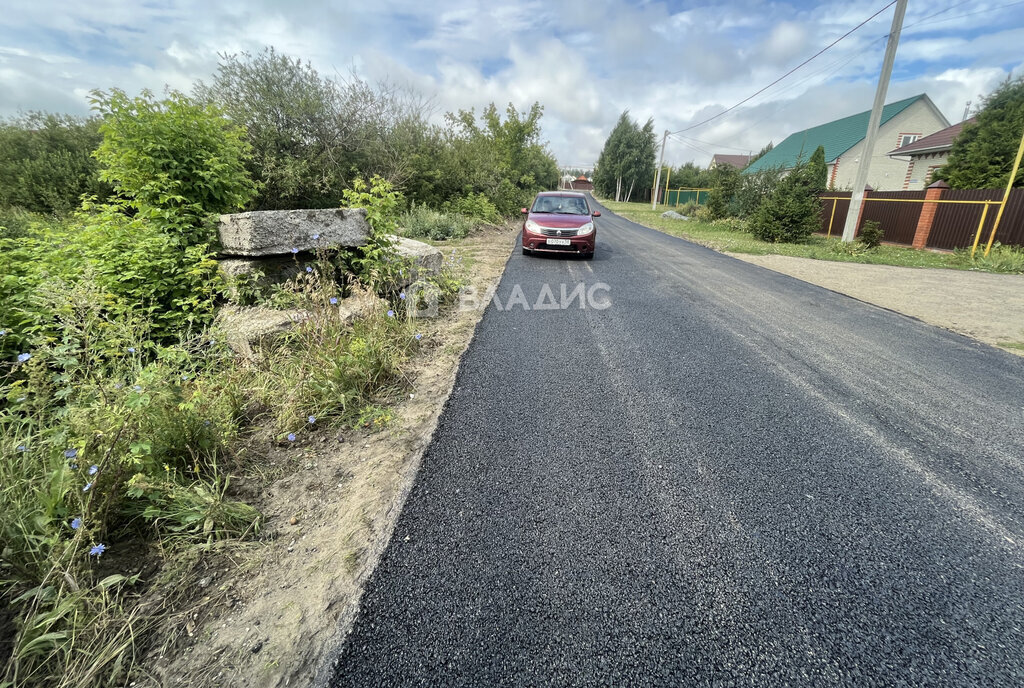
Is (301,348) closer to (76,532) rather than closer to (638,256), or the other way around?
(76,532)

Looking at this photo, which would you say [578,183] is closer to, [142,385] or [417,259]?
[417,259]

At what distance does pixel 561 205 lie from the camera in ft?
34.5

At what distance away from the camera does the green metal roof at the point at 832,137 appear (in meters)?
31.3

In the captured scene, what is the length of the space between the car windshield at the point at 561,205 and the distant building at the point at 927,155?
23.4 meters

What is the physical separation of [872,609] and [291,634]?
2.22m

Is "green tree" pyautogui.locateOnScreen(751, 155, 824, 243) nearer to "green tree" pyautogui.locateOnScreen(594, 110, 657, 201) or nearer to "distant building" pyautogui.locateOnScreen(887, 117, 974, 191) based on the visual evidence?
"distant building" pyautogui.locateOnScreen(887, 117, 974, 191)

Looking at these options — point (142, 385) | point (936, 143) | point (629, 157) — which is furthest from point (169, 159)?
point (629, 157)

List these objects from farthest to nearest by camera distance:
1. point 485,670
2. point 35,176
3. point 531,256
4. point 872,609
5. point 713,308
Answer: point 35,176, point 531,256, point 713,308, point 872,609, point 485,670

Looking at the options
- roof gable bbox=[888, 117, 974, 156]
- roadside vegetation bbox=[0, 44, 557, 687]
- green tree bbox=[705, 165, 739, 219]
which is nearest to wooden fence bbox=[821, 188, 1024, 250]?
green tree bbox=[705, 165, 739, 219]

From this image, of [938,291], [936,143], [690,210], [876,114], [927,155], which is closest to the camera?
[938,291]

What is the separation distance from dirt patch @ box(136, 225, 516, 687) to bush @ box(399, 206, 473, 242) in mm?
10741

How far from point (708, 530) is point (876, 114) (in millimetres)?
16534

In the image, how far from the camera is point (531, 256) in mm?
10234

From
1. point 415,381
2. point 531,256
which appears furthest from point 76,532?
point 531,256
